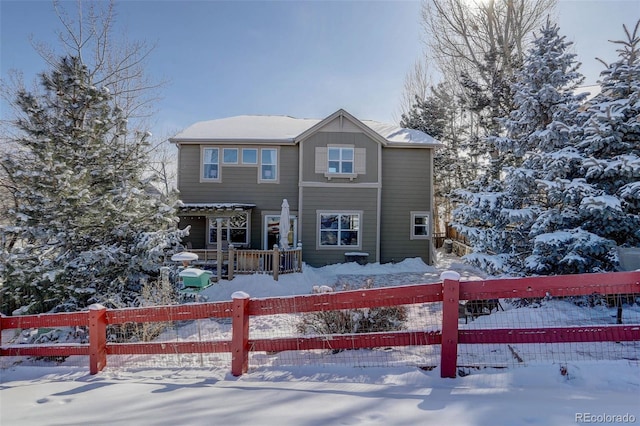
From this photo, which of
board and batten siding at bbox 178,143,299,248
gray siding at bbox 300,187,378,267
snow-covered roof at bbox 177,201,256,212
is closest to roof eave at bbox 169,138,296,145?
board and batten siding at bbox 178,143,299,248

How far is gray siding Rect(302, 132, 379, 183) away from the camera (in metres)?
14.3

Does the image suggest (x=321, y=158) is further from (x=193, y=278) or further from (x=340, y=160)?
(x=193, y=278)

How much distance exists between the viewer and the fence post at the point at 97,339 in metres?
3.79

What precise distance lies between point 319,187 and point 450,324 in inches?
458

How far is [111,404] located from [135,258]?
5122 mm

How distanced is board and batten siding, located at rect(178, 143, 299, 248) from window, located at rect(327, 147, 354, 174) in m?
1.59

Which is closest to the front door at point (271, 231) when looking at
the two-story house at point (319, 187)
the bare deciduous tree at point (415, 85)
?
the two-story house at point (319, 187)

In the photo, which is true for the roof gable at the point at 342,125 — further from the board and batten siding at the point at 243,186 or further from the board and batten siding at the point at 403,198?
the board and batten siding at the point at 243,186

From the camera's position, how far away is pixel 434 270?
44.5 feet

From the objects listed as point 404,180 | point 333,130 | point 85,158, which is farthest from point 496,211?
point 85,158

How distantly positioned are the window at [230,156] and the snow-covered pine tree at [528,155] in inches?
391

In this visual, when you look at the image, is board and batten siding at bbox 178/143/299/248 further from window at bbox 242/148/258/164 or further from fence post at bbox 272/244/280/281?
fence post at bbox 272/244/280/281

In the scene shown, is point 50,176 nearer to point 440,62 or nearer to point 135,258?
point 135,258

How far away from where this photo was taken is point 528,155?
7551 mm
